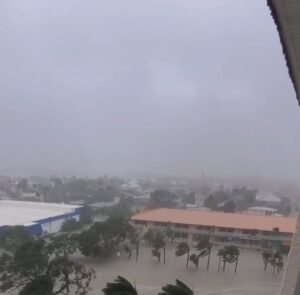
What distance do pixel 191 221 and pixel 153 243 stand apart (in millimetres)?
988

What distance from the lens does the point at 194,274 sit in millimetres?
6574

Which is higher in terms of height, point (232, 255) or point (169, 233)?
point (169, 233)

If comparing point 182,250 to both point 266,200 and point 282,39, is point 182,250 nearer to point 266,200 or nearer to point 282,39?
point 266,200

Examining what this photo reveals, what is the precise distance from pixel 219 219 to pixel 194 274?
1.53m

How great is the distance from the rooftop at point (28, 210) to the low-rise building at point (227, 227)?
242cm

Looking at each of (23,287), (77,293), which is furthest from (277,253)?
(23,287)

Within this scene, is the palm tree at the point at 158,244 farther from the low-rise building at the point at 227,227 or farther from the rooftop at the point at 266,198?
the rooftop at the point at 266,198

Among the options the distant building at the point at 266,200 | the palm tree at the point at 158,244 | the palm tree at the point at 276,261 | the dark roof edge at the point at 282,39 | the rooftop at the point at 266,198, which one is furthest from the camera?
the rooftop at the point at 266,198

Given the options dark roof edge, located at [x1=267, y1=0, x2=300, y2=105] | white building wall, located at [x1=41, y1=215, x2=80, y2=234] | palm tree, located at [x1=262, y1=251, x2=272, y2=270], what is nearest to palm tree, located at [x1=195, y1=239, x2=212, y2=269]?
palm tree, located at [x1=262, y1=251, x2=272, y2=270]

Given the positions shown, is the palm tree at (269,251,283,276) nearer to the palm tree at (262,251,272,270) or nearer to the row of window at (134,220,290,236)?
the palm tree at (262,251,272,270)

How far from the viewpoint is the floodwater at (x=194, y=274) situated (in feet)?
19.3

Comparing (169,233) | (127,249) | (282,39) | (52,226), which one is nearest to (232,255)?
(169,233)

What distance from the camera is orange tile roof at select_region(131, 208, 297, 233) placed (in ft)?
23.8

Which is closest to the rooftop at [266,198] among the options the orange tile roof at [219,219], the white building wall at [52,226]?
the orange tile roof at [219,219]
